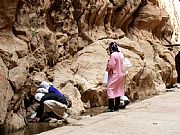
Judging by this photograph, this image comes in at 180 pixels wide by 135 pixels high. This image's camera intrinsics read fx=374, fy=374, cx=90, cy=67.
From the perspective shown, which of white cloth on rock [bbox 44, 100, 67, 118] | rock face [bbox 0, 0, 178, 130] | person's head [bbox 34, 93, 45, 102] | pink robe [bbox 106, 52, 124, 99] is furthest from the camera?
person's head [bbox 34, 93, 45, 102]

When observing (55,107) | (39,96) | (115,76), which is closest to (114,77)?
(115,76)

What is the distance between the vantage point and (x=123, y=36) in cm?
1784

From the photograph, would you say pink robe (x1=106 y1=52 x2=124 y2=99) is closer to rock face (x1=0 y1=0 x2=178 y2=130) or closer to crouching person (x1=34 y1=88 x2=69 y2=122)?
crouching person (x1=34 y1=88 x2=69 y2=122)

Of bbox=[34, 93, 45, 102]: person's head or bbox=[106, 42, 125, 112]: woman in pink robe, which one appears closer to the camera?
bbox=[106, 42, 125, 112]: woman in pink robe

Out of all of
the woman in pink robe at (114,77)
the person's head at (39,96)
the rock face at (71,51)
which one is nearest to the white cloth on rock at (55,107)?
the person's head at (39,96)

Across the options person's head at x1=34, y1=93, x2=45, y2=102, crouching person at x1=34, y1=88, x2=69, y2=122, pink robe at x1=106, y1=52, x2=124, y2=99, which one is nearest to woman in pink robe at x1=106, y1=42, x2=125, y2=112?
pink robe at x1=106, y1=52, x2=124, y2=99

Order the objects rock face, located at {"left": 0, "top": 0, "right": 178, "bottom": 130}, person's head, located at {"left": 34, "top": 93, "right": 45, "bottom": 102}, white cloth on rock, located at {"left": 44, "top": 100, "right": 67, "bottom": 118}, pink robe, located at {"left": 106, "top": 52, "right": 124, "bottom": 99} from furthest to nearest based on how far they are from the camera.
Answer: person's head, located at {"left": 34, "top": 93, "right": 45, "bottom": 102} < pink robe, located at {"left": 106, "top": 52, "right": 124, "bottom": 99} < white cloth on rock, located at {"left": 44, "top": 100, "right": 67, "bottom": 118} < rock face, located at {"left": 0, "top": 0, "right": 178, "bottom": 130}

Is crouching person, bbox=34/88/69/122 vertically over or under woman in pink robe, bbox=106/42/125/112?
under

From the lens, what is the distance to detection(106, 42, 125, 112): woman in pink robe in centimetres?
944

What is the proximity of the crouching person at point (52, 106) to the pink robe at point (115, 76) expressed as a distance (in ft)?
4.03

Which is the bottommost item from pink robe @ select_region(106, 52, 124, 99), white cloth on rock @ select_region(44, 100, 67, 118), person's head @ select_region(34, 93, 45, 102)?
white cloth on rock @ select_region(44, 100, 67, 118)

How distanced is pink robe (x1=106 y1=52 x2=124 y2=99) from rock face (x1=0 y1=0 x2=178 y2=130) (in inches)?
53.4

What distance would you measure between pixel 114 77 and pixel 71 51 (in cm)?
461

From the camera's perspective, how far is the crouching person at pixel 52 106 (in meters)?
9.12
